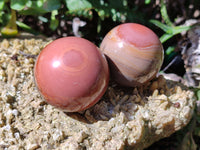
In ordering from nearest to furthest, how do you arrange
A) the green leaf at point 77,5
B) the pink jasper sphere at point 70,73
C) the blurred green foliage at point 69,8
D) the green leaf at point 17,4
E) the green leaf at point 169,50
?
the pink jasper sphere at point 70,73 → the green leaf at point 17,4 → the blurred green foliage at point 69,8 → the green leaf at point 77,5 → the green leaf at point 169,50

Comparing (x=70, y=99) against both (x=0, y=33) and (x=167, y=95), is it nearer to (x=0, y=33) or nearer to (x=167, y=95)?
(x=167, y=95)

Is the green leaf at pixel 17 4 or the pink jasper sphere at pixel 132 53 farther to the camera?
the green leaf at pixel 17 4

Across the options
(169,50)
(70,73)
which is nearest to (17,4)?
(70,73)

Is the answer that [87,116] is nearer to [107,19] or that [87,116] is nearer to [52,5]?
[52,5]

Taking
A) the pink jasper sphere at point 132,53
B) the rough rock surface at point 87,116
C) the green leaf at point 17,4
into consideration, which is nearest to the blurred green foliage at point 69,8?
the green leaf at point 17,4

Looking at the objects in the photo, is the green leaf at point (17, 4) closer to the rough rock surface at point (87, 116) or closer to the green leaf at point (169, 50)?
the rough rock surface at point (87, 116)

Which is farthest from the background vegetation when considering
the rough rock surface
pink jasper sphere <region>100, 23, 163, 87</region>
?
pink jasper sphere <region>100, 23, 163, 87</region>
